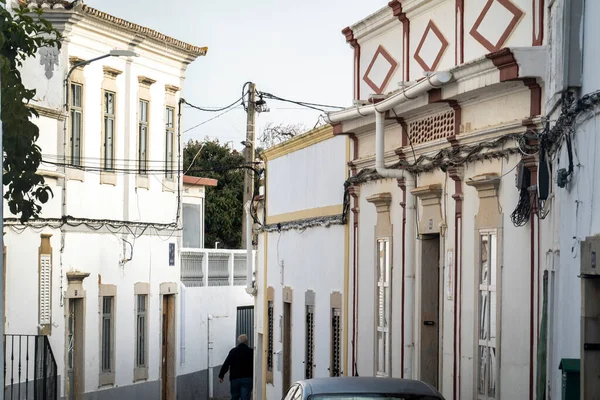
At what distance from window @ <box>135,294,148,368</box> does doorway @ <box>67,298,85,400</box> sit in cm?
281

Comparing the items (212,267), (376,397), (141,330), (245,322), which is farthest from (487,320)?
(245,322)

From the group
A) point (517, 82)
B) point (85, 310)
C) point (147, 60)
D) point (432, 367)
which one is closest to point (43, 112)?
point (85, 310)

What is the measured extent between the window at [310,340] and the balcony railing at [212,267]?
10523 millimetres

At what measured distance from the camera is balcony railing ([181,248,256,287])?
3186 centimetres

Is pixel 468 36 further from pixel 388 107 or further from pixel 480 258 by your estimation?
pixel 480 258

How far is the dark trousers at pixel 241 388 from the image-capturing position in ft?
80.3

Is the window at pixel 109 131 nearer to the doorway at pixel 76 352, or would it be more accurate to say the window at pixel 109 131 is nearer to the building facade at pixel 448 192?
the doorway at pixel 76 352

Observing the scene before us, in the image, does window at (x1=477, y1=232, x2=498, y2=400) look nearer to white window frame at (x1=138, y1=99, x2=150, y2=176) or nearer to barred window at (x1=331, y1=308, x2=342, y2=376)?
barred window at (x1=331, y1=308, x2=342, y2=376)

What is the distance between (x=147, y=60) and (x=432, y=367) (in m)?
15.4

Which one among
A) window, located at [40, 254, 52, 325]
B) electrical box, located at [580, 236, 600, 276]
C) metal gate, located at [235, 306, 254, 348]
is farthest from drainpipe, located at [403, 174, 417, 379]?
metal gate, located at [235, 306, 254, 348]

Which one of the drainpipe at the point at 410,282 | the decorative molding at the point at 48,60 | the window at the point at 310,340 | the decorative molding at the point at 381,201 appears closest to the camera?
the drainpipe at the point at 410,282

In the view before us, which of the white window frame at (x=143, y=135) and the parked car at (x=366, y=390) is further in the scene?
the white window frame at (x=143, y=135)

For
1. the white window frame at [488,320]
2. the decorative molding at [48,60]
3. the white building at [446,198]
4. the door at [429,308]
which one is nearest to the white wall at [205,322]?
the decorative molding at [48,60]

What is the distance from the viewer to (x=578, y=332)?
9.18 meters
